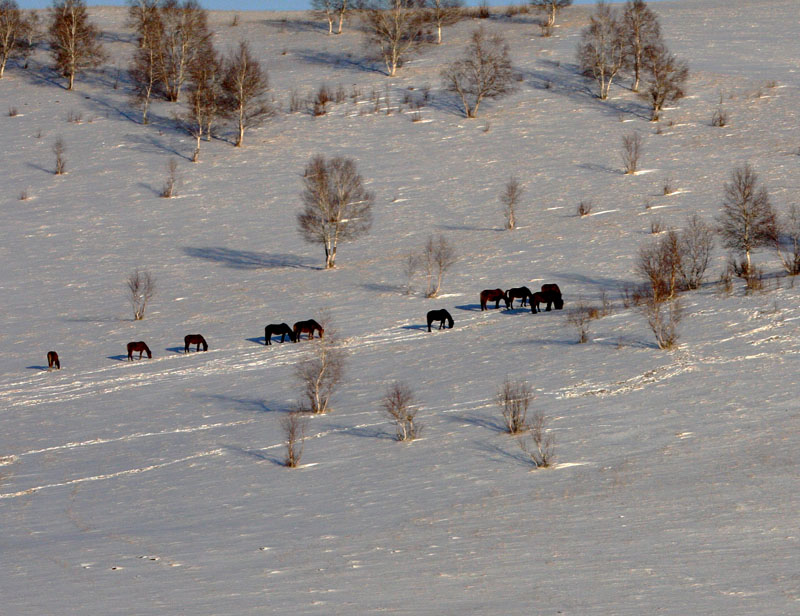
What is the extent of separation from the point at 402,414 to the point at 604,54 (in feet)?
149

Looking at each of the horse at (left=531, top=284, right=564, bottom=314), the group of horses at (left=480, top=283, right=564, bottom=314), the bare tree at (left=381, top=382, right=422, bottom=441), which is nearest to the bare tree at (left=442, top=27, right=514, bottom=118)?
the group of horses at (left=480, top=283, right=564, bottom=314)

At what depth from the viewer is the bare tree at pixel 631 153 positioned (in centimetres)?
4684

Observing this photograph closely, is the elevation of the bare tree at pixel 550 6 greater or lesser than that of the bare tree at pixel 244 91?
greater

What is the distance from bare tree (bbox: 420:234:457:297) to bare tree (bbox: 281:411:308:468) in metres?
13.1

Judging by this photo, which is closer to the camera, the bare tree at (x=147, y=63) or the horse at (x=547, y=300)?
the horse at (x=547, y=300)

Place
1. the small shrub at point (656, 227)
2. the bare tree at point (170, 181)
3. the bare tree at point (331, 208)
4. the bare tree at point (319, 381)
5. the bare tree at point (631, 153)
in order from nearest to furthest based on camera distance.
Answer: the bare tree at point (319, 381)
the small shrub at point (656, 227)
the bare tree at point (331, 208)
the bare tree at point (631, 153)
the bare tree at point (170, 181)

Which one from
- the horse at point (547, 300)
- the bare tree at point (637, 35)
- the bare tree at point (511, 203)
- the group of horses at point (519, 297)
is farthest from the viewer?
the bare tree at point (637, 35)

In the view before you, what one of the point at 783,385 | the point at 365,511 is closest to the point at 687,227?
the point at 783,385

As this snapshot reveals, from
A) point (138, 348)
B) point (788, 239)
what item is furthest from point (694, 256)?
point (138, 348)

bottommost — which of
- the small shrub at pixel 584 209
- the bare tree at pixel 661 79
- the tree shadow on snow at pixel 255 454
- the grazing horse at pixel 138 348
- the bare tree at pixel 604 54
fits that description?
the tree shadow on snow at pixel 255 454

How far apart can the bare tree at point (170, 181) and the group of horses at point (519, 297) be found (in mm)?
24115

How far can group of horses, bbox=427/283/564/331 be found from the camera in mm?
29281

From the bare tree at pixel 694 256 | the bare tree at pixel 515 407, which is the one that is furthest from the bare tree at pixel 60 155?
the bare tree at pixel 515 407

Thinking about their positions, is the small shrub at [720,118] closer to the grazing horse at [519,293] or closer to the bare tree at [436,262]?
the bare tree at [436,262]
